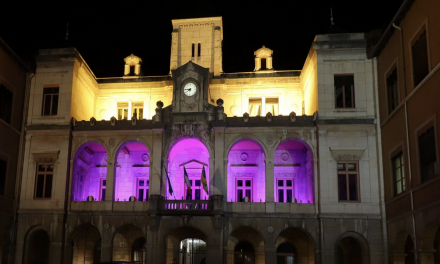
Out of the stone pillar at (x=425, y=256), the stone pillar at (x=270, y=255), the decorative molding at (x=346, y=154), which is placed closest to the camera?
the stone pillar at (x=425, y=256)

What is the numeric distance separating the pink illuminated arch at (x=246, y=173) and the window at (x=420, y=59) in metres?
13.8

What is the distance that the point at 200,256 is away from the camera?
37.2 m

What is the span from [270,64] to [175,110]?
10.2 metres

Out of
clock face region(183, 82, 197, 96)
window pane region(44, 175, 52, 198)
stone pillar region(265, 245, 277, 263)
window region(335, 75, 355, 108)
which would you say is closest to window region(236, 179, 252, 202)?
stone pillar region(265, 245, 277, 263)

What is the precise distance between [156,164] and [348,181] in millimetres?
13195

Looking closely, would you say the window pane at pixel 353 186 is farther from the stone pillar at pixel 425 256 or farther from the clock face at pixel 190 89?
the clock face at pixel 190 89

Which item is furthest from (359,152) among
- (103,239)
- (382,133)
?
(103,239)

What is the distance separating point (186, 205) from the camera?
33.4 metres

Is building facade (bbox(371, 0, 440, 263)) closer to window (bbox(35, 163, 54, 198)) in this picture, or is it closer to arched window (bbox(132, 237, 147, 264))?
arched window (bbox(132, 237, 147, 264))

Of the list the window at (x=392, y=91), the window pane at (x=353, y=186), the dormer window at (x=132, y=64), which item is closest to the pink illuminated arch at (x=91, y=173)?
the dormer window at (x=132, y=64)

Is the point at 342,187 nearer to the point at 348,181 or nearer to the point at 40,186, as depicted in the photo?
the point at 348,181

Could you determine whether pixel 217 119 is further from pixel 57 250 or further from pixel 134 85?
pixel 57 250

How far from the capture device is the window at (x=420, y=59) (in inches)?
1009

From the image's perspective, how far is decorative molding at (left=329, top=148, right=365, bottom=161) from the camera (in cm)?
3303
